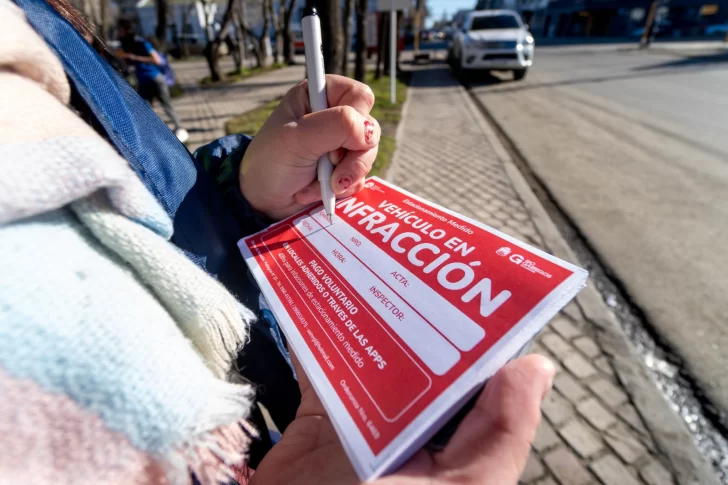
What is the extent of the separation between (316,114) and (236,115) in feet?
22.8

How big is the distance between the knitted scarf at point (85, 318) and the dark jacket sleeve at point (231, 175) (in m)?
0.50

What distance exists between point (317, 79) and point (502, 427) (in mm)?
807

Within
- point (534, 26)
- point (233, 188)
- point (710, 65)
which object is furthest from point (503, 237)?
point (534, 26)

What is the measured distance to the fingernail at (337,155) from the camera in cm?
96

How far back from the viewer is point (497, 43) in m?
8.96

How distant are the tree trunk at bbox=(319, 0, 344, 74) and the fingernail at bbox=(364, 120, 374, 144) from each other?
448cm

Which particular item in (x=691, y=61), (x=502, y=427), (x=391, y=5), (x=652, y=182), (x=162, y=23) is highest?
(x=391, y=5)

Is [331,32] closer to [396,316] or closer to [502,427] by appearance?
[396,316]

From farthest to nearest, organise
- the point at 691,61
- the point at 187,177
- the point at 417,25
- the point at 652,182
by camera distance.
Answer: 1. the point at 417,25
2. the point at 691,61
3. the point at 652,182
4. the point at 187,177

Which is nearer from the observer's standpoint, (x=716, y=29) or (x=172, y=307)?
(x=172, y=307)

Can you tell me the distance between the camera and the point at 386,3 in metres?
6.99

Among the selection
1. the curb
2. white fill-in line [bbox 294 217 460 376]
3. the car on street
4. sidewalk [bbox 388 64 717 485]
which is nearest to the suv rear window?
the car on street

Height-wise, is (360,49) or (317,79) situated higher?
(317,79)

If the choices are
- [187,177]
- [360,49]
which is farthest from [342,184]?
[360,49]
